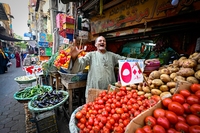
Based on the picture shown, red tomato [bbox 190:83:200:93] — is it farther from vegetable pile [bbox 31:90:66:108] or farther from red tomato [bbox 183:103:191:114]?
vegetable pile [bbox 31:90:66:108]

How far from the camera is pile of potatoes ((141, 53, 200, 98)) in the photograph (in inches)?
62.2

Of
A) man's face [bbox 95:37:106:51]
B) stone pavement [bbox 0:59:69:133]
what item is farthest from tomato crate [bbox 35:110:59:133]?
man's face [bbox 95:37:106:51]

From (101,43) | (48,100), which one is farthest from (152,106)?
(48,100)

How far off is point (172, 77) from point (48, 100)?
2.68 m

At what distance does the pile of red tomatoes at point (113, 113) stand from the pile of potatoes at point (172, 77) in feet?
0.65

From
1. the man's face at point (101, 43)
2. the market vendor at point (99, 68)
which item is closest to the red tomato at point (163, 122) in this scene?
the market vendor at point (99, 68)

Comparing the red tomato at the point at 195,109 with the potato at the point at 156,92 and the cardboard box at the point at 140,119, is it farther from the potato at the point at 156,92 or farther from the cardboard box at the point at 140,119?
the potato at the point at 156,92

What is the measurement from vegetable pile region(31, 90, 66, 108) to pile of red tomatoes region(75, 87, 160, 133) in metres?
1.03

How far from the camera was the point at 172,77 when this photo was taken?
1741mm

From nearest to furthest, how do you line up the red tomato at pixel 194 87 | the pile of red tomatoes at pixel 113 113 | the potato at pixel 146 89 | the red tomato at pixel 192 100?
1. the red tomato at pixel 192 100
2. the red tomato at pixel 194 87
3. the pile of red tomatoes at pixel 113 113
4. the potato at pixel 146 89

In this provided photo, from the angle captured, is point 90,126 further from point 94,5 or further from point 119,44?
point 119,44

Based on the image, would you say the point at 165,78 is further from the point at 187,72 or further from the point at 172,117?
the point at 172,117

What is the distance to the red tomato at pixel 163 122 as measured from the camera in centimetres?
102

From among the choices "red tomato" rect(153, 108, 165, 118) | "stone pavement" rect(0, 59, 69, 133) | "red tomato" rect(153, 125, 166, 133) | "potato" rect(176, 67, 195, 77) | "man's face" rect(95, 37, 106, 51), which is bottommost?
"stone pavement" rect(0, 59, 69, 133)
